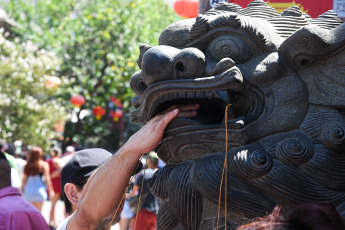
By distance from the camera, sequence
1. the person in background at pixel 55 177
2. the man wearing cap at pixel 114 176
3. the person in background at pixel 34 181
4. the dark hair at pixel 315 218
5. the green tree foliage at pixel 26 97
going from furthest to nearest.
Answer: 1. the green tree foliage at pixel 26 97
2. the person in background at pixel 55 177
3. the person in background at pixel 34 181
4. the man wearing cap at pixel 114 176
5. the dark hair at pixel 315 218

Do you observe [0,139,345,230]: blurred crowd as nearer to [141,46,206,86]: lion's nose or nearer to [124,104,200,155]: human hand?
[124,104,200,155]: human hand

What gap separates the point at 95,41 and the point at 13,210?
51.9 feet

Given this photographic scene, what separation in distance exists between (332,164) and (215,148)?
0.44 meters

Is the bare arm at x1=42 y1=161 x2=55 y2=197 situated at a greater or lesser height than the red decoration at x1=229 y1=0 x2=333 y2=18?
lesser

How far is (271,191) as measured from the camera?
5.95 feet

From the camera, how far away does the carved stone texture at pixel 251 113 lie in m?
1.80

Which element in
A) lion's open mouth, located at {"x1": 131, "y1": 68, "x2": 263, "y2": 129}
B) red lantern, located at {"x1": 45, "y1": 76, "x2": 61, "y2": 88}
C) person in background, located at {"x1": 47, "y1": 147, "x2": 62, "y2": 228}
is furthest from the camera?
red lantern, located at {"x1": 45, "y1": 76, "x2": 61, "y2": 88}

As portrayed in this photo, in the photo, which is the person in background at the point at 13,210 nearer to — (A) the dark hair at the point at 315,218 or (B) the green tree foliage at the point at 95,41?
(A) the dark hair at the point at 315,218

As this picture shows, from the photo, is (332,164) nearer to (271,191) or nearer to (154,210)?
(271,191)

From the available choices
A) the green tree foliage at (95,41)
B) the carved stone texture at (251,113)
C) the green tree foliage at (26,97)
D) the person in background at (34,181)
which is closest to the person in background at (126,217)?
the person in background at (34,181)

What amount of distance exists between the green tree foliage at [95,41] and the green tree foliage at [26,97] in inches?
53.7

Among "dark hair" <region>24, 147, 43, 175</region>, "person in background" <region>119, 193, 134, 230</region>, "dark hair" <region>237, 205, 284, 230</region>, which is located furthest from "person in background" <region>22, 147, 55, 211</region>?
"dark hair" <region>237, 205, 284, 230</region>

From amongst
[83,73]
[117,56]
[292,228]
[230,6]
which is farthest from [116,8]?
[292,228]

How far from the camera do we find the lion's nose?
6.18 feet
